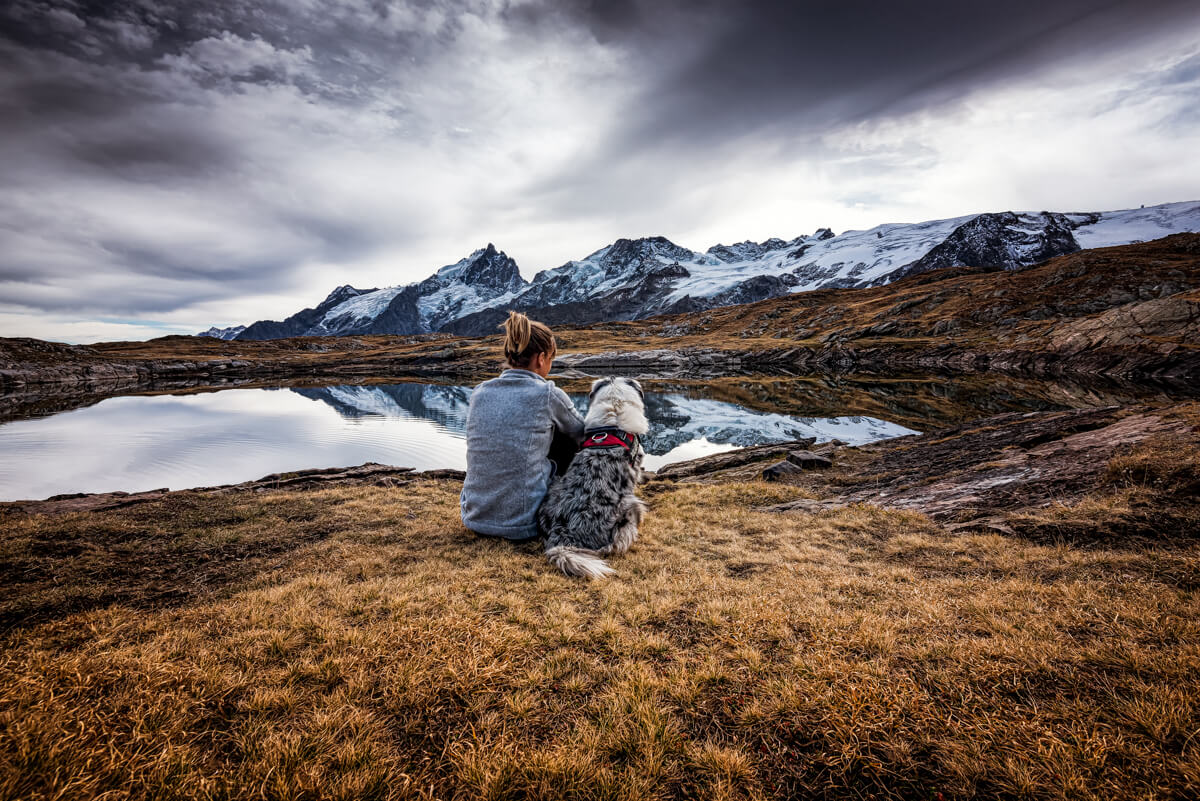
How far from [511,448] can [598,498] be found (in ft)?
5.17

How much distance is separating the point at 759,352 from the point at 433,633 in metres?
92.1

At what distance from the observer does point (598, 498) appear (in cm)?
691

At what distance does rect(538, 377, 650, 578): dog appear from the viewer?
671cm

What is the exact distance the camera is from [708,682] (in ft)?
12.0

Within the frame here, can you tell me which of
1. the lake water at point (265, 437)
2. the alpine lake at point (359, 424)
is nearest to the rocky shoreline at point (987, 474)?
the alpine lake at point (359, 424)

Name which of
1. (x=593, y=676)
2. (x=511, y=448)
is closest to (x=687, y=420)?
(x=511, y=448)

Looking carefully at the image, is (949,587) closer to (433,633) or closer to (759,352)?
(433,633)

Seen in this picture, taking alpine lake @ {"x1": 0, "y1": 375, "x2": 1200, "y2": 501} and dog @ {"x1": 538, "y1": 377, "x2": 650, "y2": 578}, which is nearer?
dog @ {"x1": 538, "y1": 377, "x2": 650, "y2": 578}

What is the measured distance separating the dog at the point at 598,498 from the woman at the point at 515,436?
1.19ft

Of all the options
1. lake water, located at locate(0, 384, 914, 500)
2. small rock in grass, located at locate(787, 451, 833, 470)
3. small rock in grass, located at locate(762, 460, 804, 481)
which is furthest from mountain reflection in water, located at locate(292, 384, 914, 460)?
small rock in grass, located at locate(787, 451, 833, 470)

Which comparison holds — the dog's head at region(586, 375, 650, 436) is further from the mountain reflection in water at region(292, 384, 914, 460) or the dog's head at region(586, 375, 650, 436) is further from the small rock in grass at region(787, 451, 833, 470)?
the mountain reflection in water at region(292, 384, 914, 460)

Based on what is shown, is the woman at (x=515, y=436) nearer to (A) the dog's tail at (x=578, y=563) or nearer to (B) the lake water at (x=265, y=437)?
(A) the dog's tail at (x=578, y=563)

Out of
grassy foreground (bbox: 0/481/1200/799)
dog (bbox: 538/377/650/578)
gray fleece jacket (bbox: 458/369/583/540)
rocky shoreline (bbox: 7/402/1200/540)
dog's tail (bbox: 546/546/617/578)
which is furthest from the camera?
rocky shoreline (bbox: 7/402/1200/540)

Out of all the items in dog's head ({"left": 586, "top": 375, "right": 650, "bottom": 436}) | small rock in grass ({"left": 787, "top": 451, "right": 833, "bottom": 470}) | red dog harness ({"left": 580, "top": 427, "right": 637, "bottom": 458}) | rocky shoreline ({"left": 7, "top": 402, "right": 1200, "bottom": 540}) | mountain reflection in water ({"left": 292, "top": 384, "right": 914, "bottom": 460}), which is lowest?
mountain reflection in water ({"left": 292, "top": 384, "right": 914, "bottom": 460})
